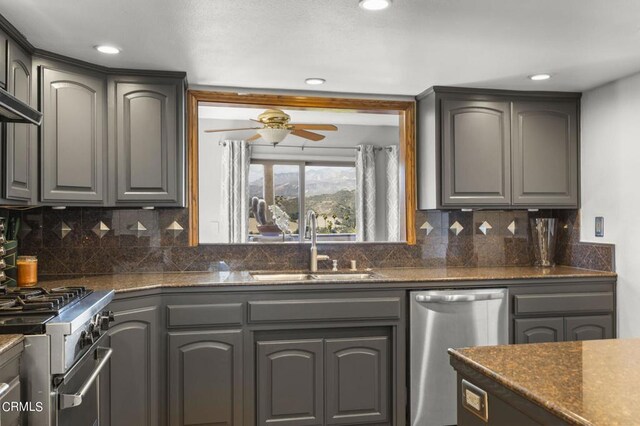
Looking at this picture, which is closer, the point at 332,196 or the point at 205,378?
the point at 205,378

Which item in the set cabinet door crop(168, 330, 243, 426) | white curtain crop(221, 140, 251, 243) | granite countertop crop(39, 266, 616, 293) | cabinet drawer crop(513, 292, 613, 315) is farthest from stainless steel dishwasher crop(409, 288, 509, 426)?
white curtain crop(221, 140, 251, 243)

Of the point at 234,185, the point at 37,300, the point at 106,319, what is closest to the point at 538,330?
the point at 106,319

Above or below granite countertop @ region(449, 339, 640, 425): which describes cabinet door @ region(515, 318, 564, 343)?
below

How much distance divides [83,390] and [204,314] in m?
0.88

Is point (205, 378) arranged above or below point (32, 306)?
below

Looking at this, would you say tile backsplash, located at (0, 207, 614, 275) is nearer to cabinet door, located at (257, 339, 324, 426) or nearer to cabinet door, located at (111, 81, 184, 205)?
cabinet door, located at (111, 81, 184, 205)

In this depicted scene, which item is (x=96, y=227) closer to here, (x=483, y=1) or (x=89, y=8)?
(x=89, y=8)

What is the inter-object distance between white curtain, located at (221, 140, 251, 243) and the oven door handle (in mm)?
3376

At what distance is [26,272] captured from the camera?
2789mm

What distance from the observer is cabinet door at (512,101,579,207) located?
3.51m

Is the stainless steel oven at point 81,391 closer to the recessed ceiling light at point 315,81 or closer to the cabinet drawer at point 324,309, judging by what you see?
the cabinet drawer at point 324,309

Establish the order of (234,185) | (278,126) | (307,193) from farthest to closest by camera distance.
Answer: (307,193) < (234,185) < (278,126)

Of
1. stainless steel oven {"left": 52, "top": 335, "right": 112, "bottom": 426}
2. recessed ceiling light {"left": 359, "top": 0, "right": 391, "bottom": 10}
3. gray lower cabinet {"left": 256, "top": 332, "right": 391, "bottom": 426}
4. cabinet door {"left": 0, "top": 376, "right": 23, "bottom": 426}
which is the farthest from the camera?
gray lower cabinet {"left": 256, "top": 332, "right": 391, "bottom": 426}

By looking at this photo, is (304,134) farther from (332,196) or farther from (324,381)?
(324,381)
